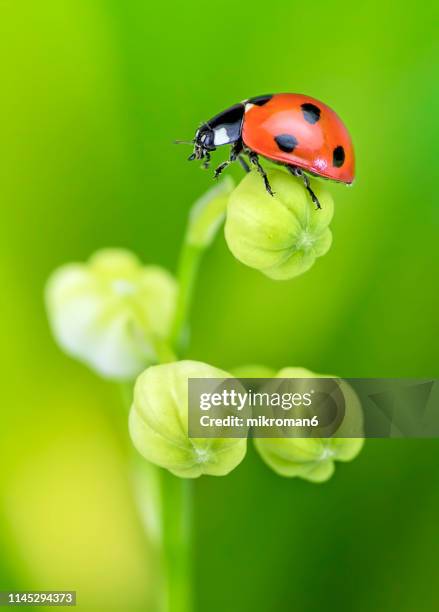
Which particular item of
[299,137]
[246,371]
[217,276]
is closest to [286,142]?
[299,137]

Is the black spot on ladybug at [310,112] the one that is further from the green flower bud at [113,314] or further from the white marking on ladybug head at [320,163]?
the green flower bud at [113,314]

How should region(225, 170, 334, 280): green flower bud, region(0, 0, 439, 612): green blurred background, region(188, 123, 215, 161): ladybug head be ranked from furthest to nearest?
1. region(0, 0, 439, 612): green blurred background
2. region(188, 123, 215, 161): ladybug head
3. region(225, 170, 334, 280): green flower bud

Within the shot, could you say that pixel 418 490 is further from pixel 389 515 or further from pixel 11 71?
pixel 11 71

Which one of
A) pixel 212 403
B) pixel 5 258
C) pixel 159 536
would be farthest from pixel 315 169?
pixel 5 258

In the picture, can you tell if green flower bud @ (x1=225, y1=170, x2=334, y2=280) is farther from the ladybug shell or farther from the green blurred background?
the green blurred background

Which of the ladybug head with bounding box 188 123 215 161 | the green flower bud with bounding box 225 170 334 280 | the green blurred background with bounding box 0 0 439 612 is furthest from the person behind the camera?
the green blurred background with bounding box 0 0 439 612

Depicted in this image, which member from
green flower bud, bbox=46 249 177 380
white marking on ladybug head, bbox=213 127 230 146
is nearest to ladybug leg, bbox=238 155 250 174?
white marking on ladybug head, bbox=213 127 230 146

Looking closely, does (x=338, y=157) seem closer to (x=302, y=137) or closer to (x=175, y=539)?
(x=302, y=137)
